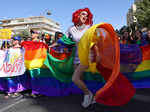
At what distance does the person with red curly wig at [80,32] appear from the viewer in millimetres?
2510

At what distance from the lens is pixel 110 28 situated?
2357 mm

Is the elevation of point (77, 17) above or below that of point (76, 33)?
above

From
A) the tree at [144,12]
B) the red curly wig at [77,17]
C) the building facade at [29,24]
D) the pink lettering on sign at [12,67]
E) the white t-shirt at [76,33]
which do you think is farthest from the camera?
the building facade at [29,24]

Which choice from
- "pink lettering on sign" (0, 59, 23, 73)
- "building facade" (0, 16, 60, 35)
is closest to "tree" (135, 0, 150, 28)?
"pink lettering on sign" (0, 59, 23, 73)

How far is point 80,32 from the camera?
8.85ft

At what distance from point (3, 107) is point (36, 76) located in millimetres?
933

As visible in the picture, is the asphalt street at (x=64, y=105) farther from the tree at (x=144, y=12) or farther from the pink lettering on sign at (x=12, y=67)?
the tree at (x=144, y=12)

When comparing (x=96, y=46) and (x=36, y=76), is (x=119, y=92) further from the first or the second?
(x=36, y=76)

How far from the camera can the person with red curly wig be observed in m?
2.51

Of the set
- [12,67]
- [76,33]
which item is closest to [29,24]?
[12,67]

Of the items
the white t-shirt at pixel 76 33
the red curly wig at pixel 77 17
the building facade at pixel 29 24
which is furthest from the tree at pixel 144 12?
the building facade at pixel 29 24

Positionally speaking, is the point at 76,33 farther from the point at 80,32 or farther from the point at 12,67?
the point at 12,67

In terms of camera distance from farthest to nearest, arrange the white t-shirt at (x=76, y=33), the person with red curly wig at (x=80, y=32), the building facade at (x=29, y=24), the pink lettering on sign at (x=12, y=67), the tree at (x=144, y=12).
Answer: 1. the building facade at (x=29, y=24)
2. the tree at (x=144, y=12)
3. the pink lettering on sign at (x=12, y=67)
4. the white t-shirt at (x=76, y=33)
5. the person with red curly wig at (x=80, y=32)

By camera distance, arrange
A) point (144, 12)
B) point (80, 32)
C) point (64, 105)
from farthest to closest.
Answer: point (144, 12), point (64, 105), point (80, 32)
